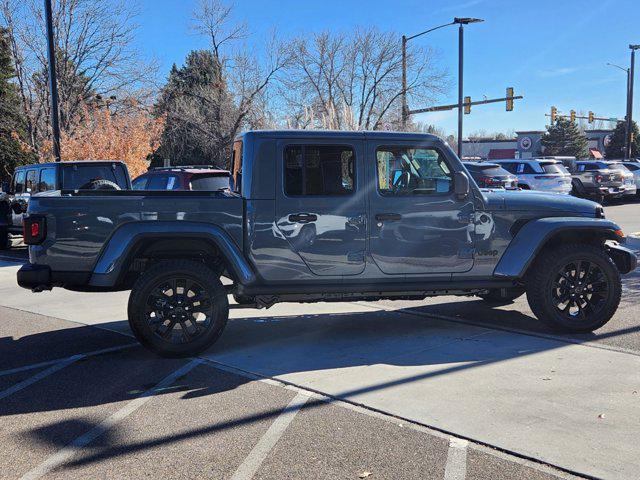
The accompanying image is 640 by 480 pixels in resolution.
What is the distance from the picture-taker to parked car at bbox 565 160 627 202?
24.0 metres

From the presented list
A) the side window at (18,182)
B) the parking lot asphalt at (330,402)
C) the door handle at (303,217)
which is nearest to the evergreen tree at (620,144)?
the side window at (18,182)

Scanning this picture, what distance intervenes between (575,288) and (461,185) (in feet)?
5.11

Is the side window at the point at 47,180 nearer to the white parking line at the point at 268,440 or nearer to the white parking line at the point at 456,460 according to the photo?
the white parking line at the point at 268,440

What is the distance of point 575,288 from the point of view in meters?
6.12

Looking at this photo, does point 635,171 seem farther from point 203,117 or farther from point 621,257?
point 621,257

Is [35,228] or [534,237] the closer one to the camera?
[35,228]

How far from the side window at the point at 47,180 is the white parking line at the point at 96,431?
8.56 meters

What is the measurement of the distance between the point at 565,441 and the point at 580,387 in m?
1.00

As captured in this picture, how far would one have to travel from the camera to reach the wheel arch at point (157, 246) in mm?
5336

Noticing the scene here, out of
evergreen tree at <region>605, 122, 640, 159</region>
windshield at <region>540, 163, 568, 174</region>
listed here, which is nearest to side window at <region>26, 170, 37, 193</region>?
windshield at <region>540, 163, 568, 174</region>

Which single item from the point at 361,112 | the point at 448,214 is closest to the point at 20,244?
the point at 448,214

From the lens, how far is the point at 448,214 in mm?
5840

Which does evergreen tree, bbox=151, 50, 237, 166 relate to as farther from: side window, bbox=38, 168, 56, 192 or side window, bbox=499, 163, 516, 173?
side window, bbox=38, 168, 56, 192

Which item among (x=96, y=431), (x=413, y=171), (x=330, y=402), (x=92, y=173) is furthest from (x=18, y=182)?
(x=330, y=402)
